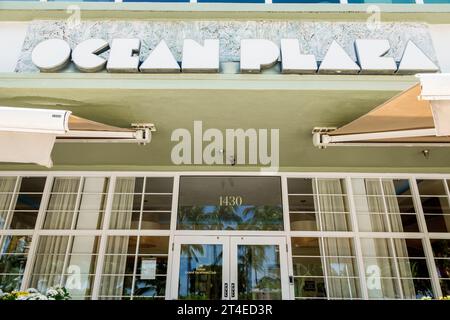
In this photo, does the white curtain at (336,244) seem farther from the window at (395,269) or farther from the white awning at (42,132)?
the white awning at (42,132)

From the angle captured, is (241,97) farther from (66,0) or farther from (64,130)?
(66,0)

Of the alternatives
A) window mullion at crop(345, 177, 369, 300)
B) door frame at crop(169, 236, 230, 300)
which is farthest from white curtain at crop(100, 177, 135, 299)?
window mullion at crop(345, 177, 369, 300)

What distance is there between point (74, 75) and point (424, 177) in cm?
695

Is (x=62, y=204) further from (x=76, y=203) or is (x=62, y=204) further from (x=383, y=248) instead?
(x=383, y=248)

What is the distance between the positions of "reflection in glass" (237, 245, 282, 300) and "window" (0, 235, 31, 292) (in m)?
4.27

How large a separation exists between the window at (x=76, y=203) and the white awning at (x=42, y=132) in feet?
5.99

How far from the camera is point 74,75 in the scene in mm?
4781

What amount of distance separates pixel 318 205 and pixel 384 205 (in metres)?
1.38

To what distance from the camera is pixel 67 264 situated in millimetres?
6695

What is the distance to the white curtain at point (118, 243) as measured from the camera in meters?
6.56

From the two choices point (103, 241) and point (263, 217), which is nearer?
point (103, 241)

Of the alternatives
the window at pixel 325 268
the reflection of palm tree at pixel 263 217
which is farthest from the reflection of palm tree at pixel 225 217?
the window at pixel 325 268

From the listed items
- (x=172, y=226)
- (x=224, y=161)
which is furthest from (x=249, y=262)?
(x=224, y=161)

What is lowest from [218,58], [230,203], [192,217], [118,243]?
[118,243]
